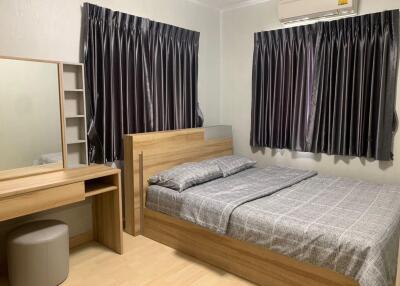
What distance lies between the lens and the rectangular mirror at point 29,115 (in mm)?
2264

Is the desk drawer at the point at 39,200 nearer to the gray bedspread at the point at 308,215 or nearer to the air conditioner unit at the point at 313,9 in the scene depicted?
the gray bedspread at the point at 308,215

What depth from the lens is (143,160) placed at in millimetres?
2869

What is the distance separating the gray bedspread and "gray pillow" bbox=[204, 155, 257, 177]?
0.10 m

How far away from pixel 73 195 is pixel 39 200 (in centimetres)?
24

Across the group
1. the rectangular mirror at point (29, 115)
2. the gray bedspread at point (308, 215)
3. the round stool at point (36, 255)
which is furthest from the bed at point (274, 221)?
the round stool at point (36, 255)

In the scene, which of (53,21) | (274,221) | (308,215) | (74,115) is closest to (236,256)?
(274,221)

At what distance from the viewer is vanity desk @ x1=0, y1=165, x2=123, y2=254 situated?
1.95 meters

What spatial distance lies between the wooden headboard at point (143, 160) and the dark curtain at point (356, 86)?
1.50 meters

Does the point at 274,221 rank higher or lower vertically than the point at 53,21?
lower

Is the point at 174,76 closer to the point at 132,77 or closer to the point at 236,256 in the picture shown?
the point at 132,77

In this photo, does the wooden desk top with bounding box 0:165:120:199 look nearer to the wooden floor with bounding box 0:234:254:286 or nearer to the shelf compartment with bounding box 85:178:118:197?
the shelf compartment with bounding box 85:178:118:197

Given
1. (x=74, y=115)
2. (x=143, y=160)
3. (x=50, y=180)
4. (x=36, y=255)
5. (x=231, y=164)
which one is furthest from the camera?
(x=231, y=164)

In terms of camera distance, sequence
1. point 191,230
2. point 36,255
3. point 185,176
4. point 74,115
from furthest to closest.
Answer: point 185,176, point 74,115, point 191,230, point 36,255

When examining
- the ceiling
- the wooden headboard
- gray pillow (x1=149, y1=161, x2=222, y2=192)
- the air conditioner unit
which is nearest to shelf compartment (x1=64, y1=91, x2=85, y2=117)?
the wooden headboard
